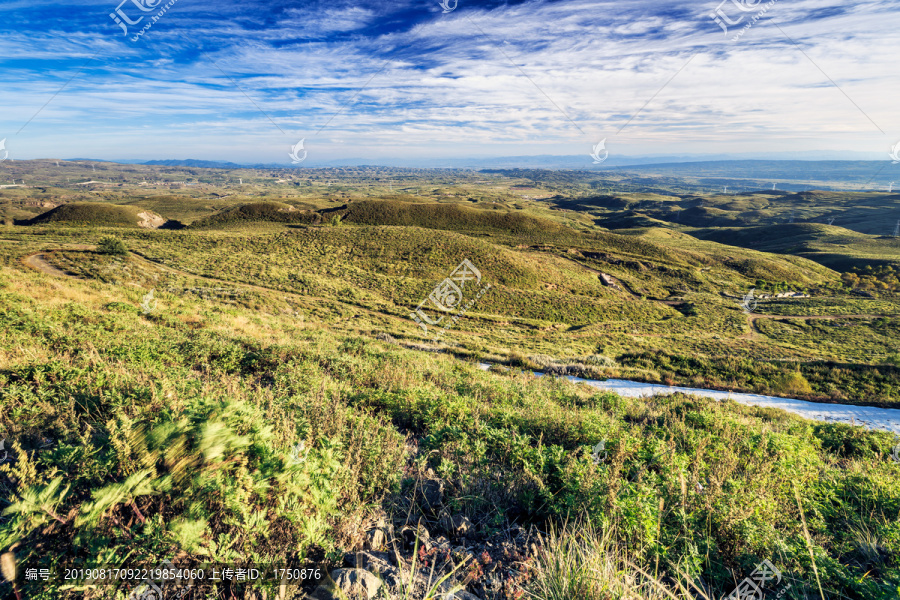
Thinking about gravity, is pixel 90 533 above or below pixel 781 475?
above

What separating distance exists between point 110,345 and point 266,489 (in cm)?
598

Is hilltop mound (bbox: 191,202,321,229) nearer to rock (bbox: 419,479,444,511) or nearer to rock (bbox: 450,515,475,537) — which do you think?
rock (bbox: 419,479,444,511)

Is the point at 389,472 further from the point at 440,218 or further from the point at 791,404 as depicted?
the point at 440,218

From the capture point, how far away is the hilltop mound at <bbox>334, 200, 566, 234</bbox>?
223ft

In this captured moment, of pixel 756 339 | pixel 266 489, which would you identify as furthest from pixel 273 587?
pixel 756 339

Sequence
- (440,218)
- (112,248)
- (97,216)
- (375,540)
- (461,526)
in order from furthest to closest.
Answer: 1. (440,218)
2. (97,216)
3. (112,248)
4. (461,526)
5. (375,540)

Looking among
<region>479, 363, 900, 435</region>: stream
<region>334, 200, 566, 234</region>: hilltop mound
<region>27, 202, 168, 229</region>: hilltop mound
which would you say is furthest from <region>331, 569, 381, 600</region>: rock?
<region>27, 202, 168, 229</region>: hilltop mound

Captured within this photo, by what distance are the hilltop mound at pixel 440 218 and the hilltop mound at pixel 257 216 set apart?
737cm

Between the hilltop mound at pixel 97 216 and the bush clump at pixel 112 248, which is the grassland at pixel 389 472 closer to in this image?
the bush clump at pixel 112 248

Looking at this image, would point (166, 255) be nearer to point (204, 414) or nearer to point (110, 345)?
point (110, 345)

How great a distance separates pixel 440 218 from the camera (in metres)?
70.3

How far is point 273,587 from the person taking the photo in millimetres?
2143

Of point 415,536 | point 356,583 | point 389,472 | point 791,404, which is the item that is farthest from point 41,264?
point 791,404

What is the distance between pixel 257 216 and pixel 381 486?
243ft
